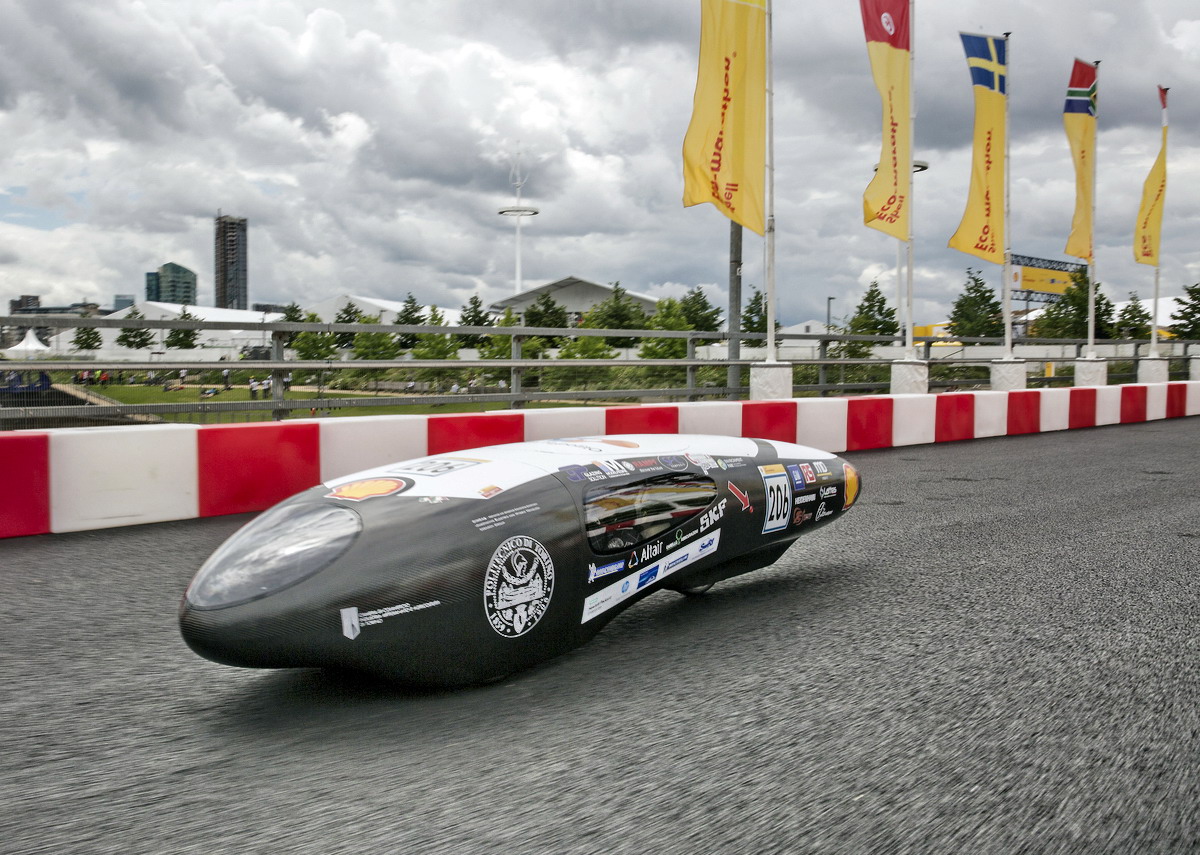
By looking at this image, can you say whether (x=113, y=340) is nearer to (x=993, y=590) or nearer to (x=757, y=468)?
(x=757, y=468)

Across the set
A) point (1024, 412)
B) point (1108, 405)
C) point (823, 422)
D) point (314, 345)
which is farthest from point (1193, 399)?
point (314, 345)

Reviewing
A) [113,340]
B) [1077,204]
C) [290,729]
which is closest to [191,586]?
[290,729]

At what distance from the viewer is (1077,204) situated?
21.0 meters

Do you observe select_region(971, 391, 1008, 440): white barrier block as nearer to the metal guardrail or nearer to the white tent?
the metal guardrail

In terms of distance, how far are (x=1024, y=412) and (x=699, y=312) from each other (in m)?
46.8

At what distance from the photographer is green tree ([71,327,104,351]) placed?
799 cm

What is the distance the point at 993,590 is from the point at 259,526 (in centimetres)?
316

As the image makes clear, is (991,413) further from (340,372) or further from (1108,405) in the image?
(340,372)

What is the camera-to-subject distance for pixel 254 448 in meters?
6.60

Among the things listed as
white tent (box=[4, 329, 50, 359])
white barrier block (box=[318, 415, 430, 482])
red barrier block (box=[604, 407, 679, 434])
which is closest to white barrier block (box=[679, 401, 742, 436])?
red barrier block (box=[604, 407, 679, 434])

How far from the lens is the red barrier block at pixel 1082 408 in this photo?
48.3ft

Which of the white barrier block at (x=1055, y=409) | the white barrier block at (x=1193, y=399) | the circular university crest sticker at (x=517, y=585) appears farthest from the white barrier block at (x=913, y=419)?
the white barrier block at (x=1193, y=399)

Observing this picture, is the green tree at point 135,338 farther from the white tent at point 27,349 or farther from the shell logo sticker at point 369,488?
the shell logo sticker at point 369,488

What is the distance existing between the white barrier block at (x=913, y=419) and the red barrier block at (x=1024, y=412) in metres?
2.09
